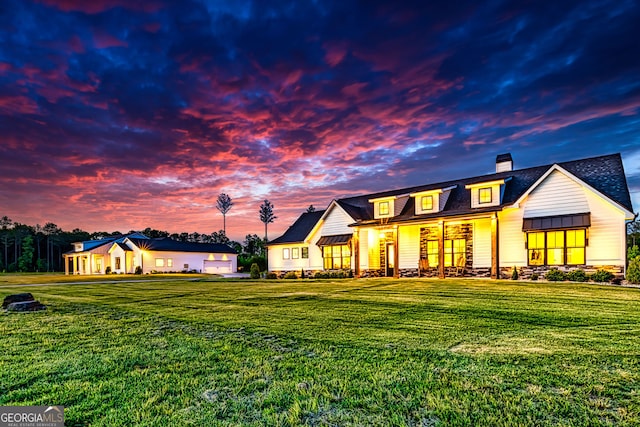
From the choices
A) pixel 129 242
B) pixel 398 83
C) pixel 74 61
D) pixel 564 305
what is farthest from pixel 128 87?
pixel 129 242

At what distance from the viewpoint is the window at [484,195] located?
1991 cm

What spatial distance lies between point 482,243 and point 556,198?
431 cm

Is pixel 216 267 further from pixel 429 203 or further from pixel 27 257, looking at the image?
pixel 27 257

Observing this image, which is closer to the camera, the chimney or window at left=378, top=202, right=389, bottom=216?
the chimney

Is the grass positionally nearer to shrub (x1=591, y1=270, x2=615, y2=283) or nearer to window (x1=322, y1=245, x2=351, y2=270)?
shrub (x1=591, y1=270, x2=615, y2=283)

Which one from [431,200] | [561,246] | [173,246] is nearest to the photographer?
[561,246]

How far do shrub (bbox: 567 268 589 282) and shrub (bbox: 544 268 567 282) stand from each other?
24 centimetres

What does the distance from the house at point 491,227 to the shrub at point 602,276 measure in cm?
37

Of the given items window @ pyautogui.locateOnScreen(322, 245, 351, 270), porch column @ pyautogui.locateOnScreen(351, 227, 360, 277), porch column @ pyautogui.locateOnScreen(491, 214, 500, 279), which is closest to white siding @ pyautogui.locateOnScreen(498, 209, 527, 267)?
porch column @ pyautogui.locateOnScreen(491, 214, 500, 279)

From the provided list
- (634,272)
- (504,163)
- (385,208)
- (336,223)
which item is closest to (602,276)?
(634,272)

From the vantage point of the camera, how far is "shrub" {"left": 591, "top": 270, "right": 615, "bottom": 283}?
15656mm

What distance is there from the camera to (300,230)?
29.5 metres

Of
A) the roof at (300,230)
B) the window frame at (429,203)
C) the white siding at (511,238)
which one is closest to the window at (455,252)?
the white siding at (511,238)

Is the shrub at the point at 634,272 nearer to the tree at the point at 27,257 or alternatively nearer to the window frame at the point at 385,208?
the window frame at the point at 385,208
